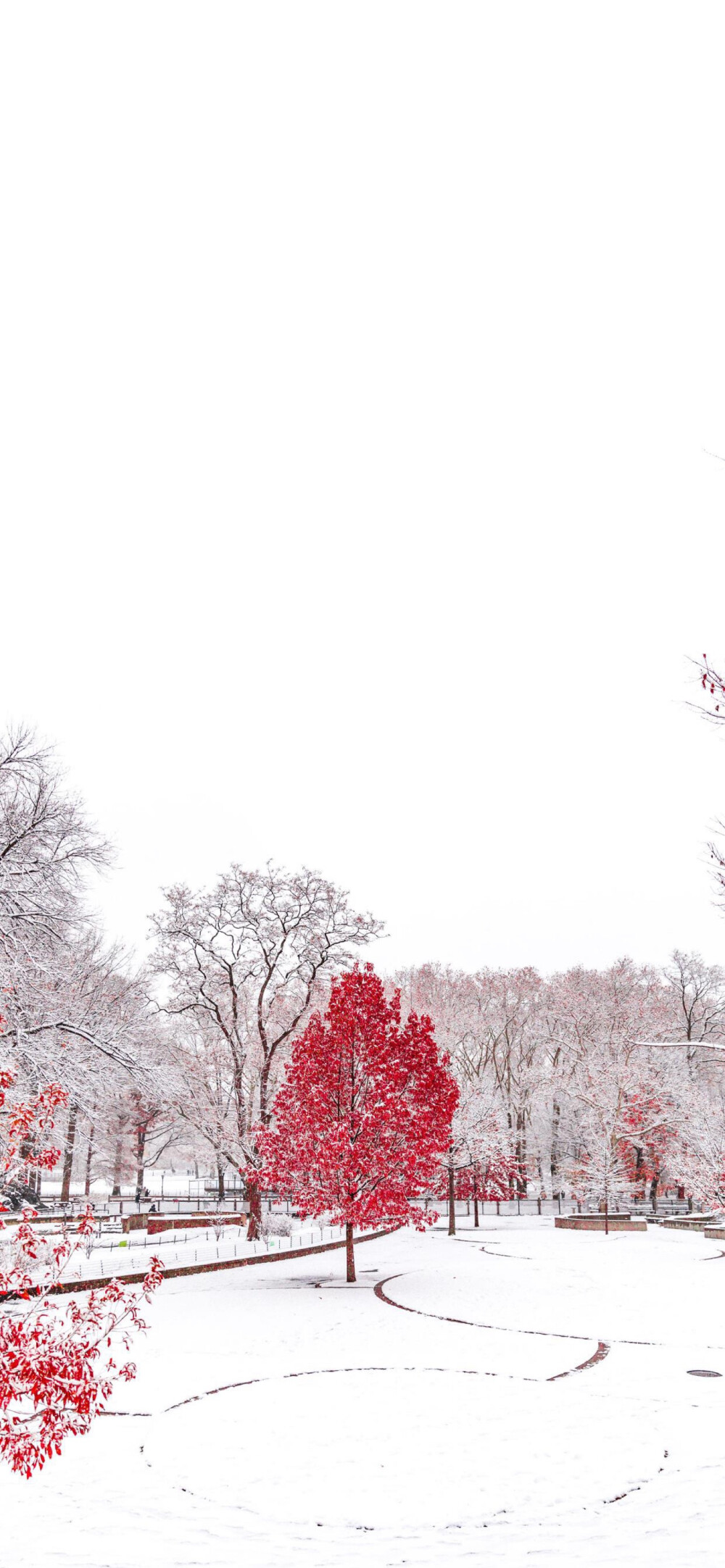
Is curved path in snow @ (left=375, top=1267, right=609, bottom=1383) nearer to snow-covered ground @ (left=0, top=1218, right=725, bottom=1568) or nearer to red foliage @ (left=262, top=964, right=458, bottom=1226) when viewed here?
snow-covered ground @ (left=0, top=1218, right=725, bottom=1568)

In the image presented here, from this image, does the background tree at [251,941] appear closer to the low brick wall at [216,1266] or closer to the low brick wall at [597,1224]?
the low brick wall at [216,1266]

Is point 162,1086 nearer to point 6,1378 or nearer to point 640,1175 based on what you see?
point 6,1378

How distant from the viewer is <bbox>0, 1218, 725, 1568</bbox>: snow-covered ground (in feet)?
25.2

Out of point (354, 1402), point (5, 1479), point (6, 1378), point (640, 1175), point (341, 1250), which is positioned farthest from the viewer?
point (640, 1175)

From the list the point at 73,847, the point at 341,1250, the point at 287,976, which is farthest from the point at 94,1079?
the point at 341,1250

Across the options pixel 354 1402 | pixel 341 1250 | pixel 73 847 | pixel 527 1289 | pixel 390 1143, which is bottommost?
Result: pixel 341 1250

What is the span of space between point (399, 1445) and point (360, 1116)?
11.5m

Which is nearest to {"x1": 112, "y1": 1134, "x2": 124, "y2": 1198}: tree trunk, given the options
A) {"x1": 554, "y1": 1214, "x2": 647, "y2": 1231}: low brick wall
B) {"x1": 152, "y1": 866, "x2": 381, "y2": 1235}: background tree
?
{"x1": 152, "y1": 866, "x2": 381, "y2": 1235}: background tree

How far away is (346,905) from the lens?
104 ft

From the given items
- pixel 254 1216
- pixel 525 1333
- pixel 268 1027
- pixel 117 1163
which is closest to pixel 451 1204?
pixel 254 1216

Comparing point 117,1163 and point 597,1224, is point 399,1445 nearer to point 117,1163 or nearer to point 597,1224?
point 597,1224

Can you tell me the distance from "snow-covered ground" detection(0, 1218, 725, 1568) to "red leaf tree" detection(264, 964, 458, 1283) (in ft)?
8.92

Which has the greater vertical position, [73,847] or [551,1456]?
[73,847]

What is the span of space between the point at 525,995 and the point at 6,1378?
1971 inches
